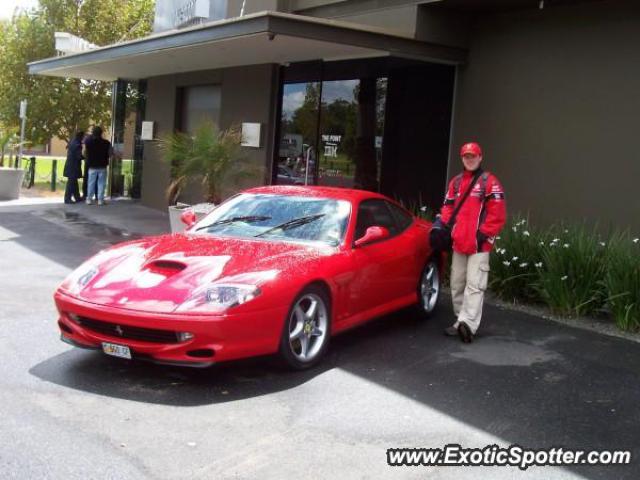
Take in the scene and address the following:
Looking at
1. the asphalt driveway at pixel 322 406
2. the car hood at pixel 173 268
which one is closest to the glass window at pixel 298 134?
the asphalt driveway at pixel 322 406

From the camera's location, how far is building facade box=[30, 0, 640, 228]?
31.5ft

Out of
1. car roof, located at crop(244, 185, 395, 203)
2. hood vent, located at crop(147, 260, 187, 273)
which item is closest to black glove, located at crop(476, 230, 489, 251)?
car roof, located at crop(244, 185, 395, 203)

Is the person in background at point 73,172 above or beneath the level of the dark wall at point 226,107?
beneath

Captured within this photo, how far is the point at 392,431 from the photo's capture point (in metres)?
4.52

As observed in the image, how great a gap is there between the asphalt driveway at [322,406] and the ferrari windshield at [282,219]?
3.34ft

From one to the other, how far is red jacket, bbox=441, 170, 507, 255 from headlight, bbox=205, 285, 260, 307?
2376 millimetres

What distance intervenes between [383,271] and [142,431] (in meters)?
2.89

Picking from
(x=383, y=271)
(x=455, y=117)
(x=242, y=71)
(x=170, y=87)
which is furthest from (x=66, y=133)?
(x=383, y=271)

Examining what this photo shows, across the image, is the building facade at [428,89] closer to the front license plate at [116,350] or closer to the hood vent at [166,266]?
the hood vent at [166,266]

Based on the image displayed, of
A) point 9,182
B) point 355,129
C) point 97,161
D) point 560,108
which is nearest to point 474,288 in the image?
point 560,108

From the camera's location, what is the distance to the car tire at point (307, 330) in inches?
212

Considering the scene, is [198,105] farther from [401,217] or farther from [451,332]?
[451,332]

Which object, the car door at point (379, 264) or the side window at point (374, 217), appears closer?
the car door at point (379, 264)

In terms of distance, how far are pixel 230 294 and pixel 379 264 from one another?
6.08 ft
